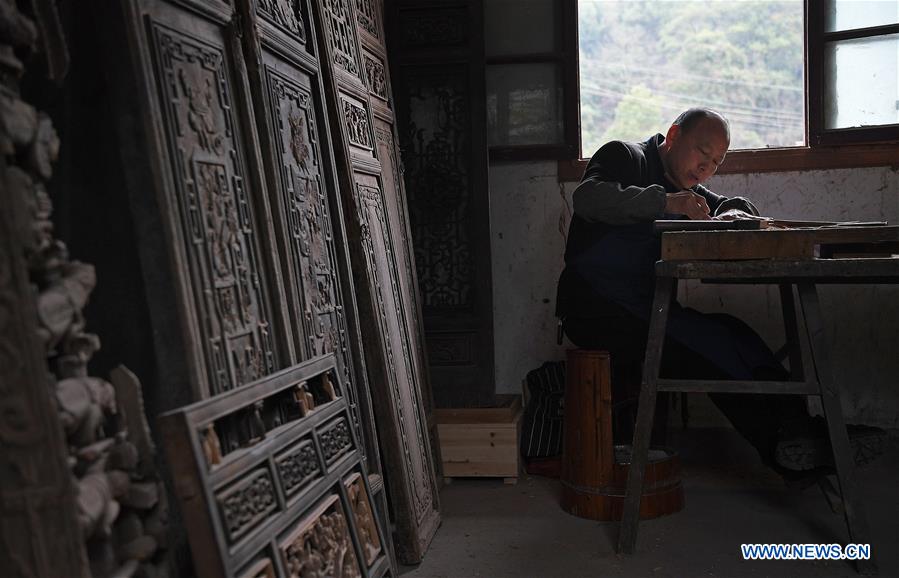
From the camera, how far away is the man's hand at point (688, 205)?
3691 millimetres

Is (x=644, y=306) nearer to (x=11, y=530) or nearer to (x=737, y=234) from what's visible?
(x=737, y=234)

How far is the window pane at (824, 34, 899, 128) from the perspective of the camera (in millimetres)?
4418

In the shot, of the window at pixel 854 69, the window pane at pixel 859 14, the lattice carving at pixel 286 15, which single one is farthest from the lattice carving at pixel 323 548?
the window pane at pixel 859 14

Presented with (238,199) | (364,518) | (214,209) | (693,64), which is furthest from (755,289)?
(693,64)

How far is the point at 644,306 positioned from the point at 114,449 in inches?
102

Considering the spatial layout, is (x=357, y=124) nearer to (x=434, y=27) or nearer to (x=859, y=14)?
(x=434, y=27)

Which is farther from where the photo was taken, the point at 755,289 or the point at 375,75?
the point at 755,289

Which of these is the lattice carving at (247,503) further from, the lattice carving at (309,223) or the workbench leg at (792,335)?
the workbench leg at (792,335)

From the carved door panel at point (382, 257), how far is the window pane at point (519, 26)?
89 centimetres

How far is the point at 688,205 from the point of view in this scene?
12.1ft

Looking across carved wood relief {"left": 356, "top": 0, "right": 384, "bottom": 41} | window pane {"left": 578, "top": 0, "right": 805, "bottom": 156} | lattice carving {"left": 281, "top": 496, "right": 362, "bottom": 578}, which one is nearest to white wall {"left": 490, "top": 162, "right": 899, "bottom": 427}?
carved wood relief {"left": 356, "top": 0, "right": 384, "bottom": 41}

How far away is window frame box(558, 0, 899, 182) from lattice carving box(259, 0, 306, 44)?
2647 mm

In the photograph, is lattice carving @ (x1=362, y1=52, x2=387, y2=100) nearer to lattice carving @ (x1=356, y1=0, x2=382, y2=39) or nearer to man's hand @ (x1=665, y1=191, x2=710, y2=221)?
lattice carving @ (x1=356, y1=0, x2=382, y2=39)

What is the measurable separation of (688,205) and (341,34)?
64.8 inches
